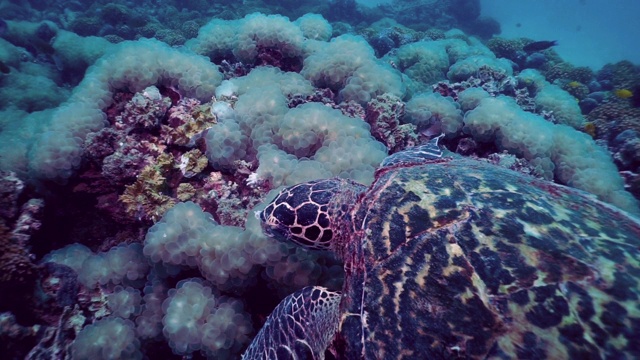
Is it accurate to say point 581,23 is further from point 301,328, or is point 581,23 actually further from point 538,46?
point 301,328

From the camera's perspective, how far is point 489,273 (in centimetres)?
155

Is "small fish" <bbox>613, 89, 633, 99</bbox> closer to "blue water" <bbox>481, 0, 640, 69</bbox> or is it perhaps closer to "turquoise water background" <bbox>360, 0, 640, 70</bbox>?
"blue water" <bbox>481, 0, 640, 69</bbox>

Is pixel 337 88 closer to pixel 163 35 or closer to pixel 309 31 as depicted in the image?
pixel 309 31

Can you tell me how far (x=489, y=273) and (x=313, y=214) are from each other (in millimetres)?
1266

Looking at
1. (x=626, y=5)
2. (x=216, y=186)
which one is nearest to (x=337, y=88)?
(x=216, y=186)

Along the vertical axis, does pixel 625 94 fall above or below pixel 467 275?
above

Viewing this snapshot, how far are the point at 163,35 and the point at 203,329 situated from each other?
43.4ft

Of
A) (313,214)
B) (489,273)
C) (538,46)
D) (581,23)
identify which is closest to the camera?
(489,273)

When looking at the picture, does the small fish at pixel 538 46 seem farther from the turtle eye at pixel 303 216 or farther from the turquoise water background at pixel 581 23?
the turquoise water background at pixel 581 23

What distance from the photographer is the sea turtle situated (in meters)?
1.35

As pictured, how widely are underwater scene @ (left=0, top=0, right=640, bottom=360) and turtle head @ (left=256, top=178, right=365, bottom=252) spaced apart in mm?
19

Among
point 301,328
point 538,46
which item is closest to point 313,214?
point 301,328

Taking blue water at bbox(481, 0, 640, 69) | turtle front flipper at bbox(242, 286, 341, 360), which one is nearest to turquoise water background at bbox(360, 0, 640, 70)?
blue water at bbox(481, 0, 640, 69)

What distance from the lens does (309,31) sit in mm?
6121
